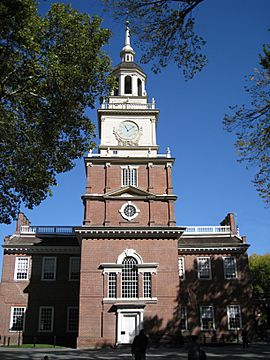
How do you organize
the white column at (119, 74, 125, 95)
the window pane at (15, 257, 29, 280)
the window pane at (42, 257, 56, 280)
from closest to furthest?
the window pane at (15, 257, 29, 280)
the window pane at (42, 257, 56, 280)
the white column at (119, 74, 125, 95)

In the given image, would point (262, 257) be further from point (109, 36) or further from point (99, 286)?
point (109, 36)

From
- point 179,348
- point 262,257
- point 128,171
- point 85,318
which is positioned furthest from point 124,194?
point 262,257

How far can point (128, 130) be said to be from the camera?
34781 mm

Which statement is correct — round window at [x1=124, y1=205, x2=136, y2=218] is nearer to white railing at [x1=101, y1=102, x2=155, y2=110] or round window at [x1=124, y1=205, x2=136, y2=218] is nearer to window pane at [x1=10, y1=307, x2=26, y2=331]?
white railing at [x1=101, y1=102, x2=155, y2=110]

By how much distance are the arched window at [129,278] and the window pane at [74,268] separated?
7.26 metres

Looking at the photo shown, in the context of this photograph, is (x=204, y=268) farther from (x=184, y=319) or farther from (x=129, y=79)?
(x=129, y=79)

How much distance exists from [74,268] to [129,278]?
780cm

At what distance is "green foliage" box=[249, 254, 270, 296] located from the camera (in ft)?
167

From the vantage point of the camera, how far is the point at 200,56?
34.9 ft

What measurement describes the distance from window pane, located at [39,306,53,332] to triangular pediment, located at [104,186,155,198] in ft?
37.5

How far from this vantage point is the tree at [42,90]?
13.9 metres

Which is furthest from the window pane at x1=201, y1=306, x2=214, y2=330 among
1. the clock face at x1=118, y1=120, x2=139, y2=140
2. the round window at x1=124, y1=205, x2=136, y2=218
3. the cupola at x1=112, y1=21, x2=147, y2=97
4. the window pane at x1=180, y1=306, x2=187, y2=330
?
the cupola at x1=112, y1=21, x2=147, y2=97

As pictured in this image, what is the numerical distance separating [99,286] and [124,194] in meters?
7.39

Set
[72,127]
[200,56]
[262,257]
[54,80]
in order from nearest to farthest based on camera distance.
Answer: [200,56]
[54,80]
[72,127]
[262,257]
